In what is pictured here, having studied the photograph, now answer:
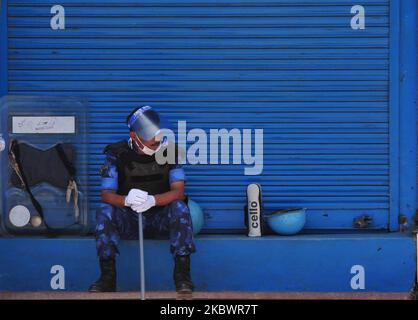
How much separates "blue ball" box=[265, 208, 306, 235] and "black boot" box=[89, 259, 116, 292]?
4.56 feet

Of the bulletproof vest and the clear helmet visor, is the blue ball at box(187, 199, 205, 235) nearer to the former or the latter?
the bulletproof vest

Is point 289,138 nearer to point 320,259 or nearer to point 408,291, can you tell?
point 320,259

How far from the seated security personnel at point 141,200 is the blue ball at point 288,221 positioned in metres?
0.80

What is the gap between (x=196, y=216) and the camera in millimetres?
5938

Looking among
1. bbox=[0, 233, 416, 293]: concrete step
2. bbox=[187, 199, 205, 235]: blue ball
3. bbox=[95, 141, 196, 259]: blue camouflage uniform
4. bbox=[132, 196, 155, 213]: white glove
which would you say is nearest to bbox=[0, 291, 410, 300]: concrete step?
bbox=[0, 233, 416, 293]: concrete step

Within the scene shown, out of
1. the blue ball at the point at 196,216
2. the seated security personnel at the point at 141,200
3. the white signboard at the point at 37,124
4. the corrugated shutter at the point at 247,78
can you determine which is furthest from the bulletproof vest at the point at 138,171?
the white signboard at the point at 37,124

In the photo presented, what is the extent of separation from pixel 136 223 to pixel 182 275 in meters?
0.61

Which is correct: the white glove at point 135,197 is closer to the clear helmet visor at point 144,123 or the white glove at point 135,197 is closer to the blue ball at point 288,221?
the clear helmet visor at point 144,123

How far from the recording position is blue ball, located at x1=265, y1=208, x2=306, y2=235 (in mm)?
6000

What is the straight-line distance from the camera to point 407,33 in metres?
6.14

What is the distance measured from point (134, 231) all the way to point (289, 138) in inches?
60.3

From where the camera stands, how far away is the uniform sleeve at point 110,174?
229 inches

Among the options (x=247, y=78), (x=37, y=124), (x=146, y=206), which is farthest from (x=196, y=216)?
(x=37, y=124)

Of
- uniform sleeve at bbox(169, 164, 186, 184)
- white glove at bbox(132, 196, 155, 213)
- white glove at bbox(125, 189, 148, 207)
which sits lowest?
white glove at bbox(132, 196, 155, 213)
